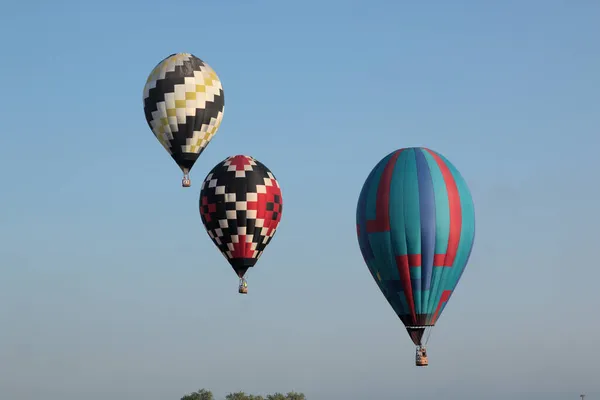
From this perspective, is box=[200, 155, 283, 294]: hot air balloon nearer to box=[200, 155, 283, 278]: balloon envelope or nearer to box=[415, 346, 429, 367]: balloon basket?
box=[200, 155, 283, 278]: balloon envelope

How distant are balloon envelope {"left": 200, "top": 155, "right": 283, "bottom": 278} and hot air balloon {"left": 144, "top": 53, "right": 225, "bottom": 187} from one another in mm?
1712

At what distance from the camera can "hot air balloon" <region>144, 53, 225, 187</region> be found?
63125 mm

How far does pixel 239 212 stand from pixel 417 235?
12.3 m

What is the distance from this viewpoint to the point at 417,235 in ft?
171

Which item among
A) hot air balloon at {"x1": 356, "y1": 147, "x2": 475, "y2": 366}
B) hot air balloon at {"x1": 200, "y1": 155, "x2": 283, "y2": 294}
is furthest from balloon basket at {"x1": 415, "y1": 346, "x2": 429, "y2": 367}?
hot air balloon at {"x1": 200, "y1": 155, "x2": 283, "y2": 294}

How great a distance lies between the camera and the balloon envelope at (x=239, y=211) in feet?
204

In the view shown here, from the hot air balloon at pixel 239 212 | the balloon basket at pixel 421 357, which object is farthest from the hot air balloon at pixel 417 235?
the hot air balloon at pixel 239 212

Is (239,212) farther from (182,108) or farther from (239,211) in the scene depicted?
(182,108)

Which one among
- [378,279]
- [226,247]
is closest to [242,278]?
[226,247]

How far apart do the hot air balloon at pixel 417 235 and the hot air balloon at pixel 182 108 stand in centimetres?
1274

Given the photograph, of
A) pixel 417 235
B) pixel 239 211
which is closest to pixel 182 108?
pixel 239 211

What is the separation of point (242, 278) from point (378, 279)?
10.8 m

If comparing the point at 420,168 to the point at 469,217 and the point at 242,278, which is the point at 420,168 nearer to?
the point at 469,217

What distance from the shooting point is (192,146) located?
63594 mm
